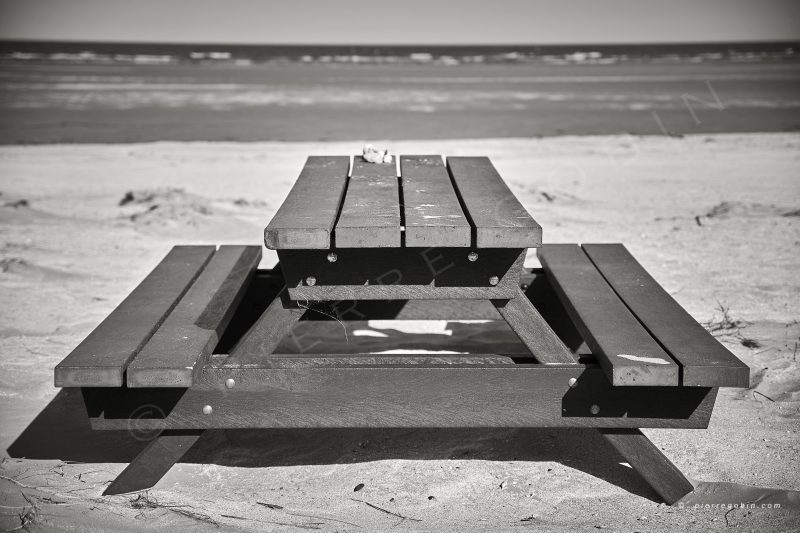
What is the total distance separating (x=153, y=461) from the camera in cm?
279

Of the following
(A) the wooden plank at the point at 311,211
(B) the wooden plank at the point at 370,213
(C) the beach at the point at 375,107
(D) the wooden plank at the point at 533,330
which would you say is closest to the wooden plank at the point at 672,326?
(D) the wooden plank at the point at 533,330

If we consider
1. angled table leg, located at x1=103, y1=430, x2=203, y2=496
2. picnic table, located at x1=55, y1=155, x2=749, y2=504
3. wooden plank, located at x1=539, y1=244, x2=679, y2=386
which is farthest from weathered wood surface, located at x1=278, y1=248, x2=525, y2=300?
angled table leg, located at x1=103, y1=430, x2=203, y2=496

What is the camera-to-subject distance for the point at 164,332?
2822 millimetres

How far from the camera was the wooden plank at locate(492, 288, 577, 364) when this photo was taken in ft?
8.97

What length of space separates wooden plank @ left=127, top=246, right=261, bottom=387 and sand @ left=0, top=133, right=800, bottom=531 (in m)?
0.54

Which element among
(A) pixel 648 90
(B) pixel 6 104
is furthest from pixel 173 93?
(A) pixel 648 90

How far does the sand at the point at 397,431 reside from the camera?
2.69 meters

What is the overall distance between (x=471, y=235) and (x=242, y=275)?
1.34 metres

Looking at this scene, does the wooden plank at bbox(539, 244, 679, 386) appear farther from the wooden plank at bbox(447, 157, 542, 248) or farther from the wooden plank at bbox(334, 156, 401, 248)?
the wooden plank at bbox(334, 156, 401, 248)

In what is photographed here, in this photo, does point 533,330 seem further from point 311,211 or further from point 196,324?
point 196,324

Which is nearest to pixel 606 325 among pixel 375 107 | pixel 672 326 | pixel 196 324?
pixel 672 326

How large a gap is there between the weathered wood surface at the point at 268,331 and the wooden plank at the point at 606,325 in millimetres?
1081

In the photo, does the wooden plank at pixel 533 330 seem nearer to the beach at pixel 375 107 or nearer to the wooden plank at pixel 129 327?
the wooden plank at pixel 129 327

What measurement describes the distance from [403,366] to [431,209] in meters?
0.58
